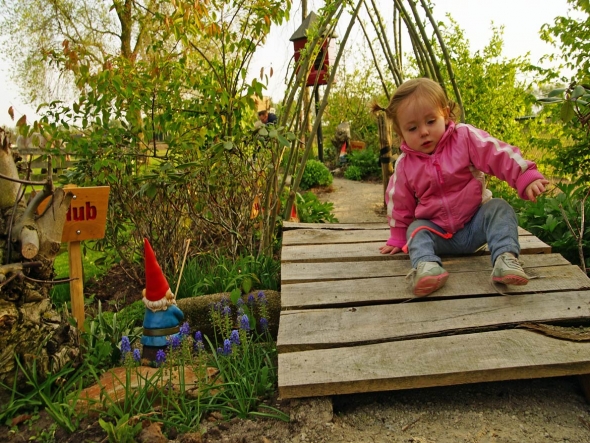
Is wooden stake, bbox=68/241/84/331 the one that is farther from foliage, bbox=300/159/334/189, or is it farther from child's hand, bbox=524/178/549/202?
foliage, bbox=300/159/334/189

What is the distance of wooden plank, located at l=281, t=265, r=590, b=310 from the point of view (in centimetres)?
260

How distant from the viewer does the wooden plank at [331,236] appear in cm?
369

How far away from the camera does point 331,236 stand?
3881 millimetres

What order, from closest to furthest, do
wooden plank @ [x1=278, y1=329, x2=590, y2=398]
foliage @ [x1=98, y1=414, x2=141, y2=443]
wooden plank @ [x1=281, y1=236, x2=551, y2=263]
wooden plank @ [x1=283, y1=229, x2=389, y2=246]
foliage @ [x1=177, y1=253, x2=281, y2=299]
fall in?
foliage @ [x1=98, y1=414, x2=141, y2=443] < wooden plank @ [x1=278, y1=329, x2=590, y2=398] < wooden plank @ [x1=281, y1=236, x2=551, y2=263] < foliage @ [x1=177, y1=253, x2=281, y2=299] < wooden plank @ [x1=283, y1=229, x2=389, y2=246]

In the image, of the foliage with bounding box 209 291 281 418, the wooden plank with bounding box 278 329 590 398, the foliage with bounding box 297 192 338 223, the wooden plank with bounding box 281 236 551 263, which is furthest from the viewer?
the foliage with bounding box 297 192 338 223

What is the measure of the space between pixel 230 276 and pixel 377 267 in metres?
1.04

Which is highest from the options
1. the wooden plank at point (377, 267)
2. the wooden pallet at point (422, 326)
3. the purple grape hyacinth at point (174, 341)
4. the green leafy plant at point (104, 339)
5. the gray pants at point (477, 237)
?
the gray pants at point (477, 237)

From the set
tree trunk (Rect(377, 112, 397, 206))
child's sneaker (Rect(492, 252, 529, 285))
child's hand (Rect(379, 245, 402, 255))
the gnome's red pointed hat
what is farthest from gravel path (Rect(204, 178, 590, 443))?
tree trunk (Rect(377, 112, 397, 206))

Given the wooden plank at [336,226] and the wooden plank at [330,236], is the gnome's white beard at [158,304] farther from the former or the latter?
the wooden plank at [336,226]

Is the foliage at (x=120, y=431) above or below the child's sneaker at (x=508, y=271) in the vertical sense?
below

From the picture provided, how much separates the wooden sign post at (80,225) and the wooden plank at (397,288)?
1.06m

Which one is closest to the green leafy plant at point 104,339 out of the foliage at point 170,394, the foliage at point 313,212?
the foliage at point 170,394

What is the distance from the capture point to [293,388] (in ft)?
6.51

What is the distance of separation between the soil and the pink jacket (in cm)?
96
